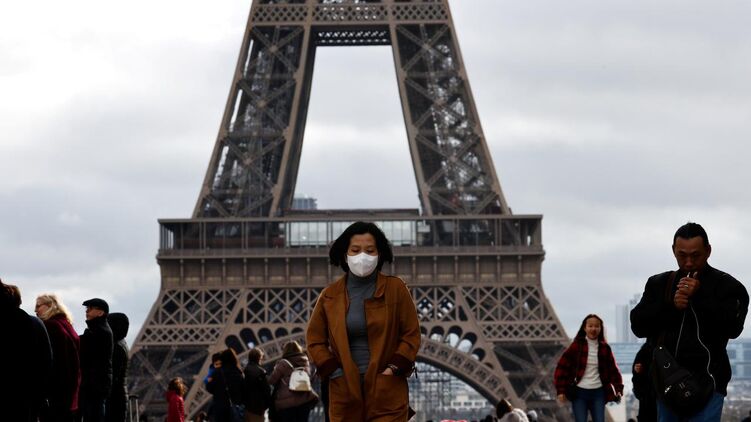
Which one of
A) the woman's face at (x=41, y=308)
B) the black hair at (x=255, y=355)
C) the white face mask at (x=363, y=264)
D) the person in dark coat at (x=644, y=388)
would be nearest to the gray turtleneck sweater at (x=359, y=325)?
the white face mask at (x=363, y=264)

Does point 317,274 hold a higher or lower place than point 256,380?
higher

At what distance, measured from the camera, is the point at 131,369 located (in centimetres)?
5547

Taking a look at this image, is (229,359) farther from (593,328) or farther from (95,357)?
(593,328)

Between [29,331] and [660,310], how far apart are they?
4.09m

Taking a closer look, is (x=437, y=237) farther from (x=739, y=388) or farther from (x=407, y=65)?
(x=739, y=388)

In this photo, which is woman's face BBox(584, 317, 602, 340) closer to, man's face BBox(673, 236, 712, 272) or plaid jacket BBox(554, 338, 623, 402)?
plaid jacket BBox(554, 338, 623, 402)

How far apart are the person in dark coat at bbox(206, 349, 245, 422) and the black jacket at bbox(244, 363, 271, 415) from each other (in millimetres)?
176

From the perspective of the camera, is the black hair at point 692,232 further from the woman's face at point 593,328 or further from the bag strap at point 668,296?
the woman's face at point 593,328

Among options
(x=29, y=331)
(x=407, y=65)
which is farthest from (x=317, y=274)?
(x=29, y=331)

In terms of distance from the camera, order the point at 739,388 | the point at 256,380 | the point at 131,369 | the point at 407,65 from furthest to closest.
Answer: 1. the point at 739,388
2. the point at 407,65
3. the point at 131,369
4. the point at 256,380

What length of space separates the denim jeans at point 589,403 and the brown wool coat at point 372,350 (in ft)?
18.0

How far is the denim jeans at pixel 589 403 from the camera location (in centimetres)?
1845

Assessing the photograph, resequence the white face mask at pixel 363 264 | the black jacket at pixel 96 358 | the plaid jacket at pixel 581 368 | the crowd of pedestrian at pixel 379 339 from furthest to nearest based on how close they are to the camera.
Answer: the plaid jacket at pixel 581 368, the black jacket at pixel 96 358, the white face mask at pixel 363 264, the crowd of pedestrian at pixel 379 339

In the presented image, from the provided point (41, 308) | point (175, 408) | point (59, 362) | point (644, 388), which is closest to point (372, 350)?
point (59, 362)
